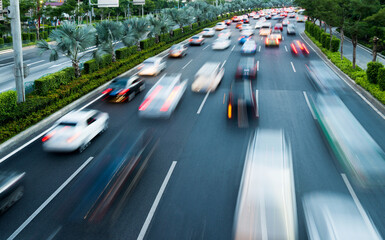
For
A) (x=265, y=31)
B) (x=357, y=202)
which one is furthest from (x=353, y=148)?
(x=265, y=31)

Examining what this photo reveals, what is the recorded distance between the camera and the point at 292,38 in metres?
50.5

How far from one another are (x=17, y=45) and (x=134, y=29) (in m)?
18.1

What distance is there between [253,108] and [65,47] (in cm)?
1490

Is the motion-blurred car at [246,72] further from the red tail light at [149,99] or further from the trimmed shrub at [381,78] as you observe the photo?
the trimmed shrub at [381,78]

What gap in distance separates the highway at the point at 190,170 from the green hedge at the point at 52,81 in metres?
3.20

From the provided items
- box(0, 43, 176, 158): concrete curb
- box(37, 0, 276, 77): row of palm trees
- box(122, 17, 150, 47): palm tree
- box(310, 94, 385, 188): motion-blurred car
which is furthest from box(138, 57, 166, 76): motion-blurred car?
box(310, 94, 385, 188): motion-blurred car

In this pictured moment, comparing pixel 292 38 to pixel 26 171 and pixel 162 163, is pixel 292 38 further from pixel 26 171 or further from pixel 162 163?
pixel 26 171

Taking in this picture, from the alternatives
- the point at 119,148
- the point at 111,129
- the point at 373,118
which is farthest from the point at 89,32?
the point at 373,118

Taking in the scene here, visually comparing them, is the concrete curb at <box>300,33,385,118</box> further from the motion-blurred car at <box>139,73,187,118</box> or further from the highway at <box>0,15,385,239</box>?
the motion-blurred car at <box>139,73,187,118</box>

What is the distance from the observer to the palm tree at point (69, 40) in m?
21.8

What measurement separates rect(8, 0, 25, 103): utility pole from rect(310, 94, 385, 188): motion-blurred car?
56.1 ft

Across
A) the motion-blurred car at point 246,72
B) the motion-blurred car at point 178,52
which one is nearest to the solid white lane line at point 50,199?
the motion-blurred car at point 246,72

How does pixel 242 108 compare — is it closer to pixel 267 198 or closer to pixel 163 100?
pixel 163 100

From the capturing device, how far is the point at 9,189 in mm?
9719
